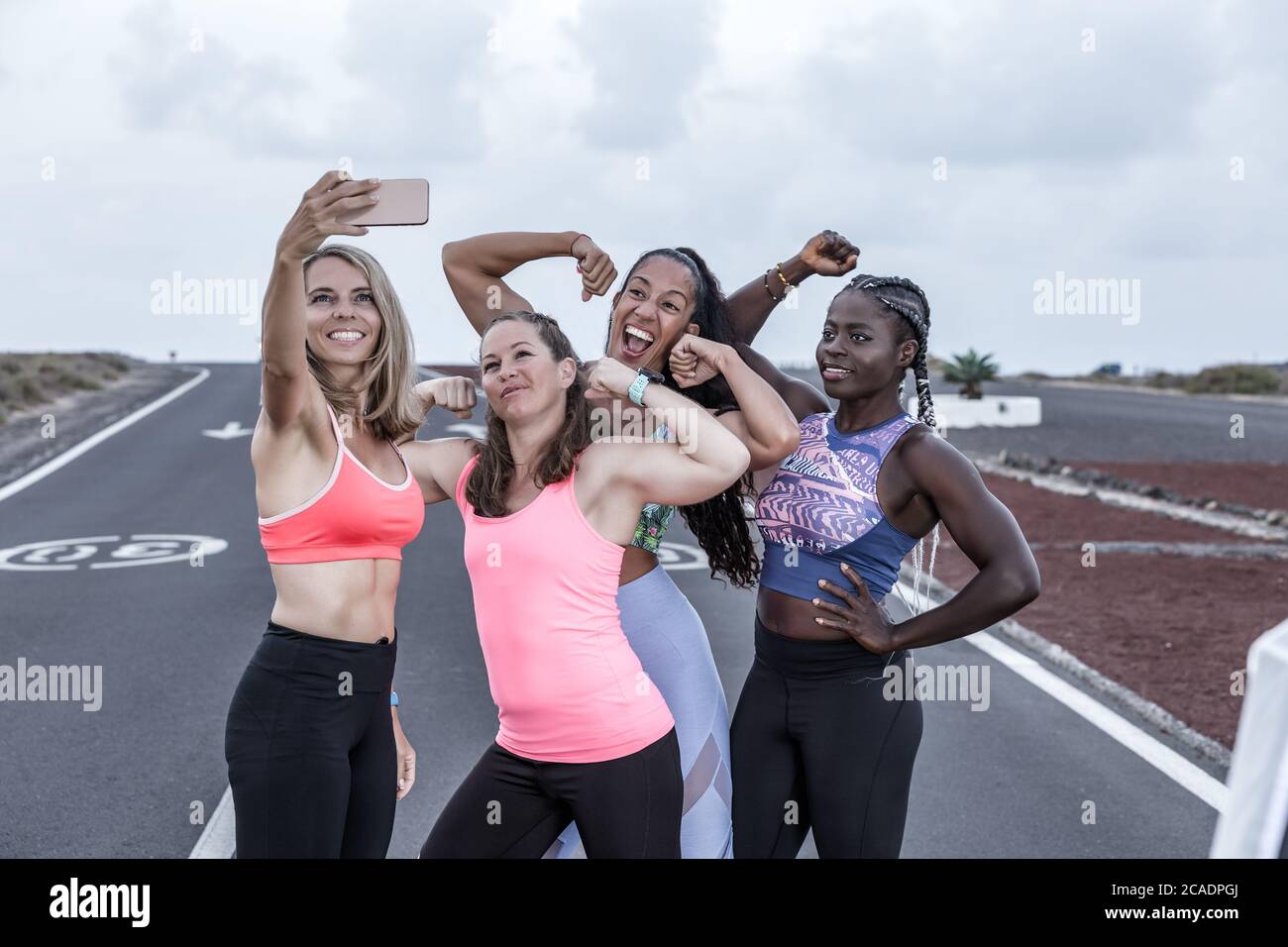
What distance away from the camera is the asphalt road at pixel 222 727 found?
5594mm

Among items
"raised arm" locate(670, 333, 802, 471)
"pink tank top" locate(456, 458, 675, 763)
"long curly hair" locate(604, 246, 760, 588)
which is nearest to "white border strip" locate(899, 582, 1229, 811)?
"long curly hair" locate(604, 246, 760, 588)

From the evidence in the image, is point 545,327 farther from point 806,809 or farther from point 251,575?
point 251,575

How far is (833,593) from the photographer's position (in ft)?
12.7

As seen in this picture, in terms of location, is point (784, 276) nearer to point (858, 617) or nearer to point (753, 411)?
point (753, 411)

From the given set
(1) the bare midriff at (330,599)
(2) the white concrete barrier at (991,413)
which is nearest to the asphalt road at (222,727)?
(1) the bare midriff at (330,599)

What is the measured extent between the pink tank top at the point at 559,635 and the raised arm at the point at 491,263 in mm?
1232

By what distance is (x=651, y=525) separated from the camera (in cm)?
400

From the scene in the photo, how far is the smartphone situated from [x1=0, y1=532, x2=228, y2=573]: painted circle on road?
9.20 metres

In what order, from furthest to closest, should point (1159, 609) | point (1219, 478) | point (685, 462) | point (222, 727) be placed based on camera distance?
1. point (1219, 478)
2. point (1159, 609)
3. point (222, 727)
4. point (685, 462)

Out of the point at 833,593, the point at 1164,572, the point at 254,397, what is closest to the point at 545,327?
the point at 833,593

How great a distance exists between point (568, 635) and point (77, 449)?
1932 centimetres

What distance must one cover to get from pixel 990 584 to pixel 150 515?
40.9ft

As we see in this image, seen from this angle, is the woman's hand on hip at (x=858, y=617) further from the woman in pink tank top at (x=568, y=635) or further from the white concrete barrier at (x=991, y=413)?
the white concrete barrier at (x=991, y=413)

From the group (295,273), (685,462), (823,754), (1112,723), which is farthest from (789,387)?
(1112,723)
